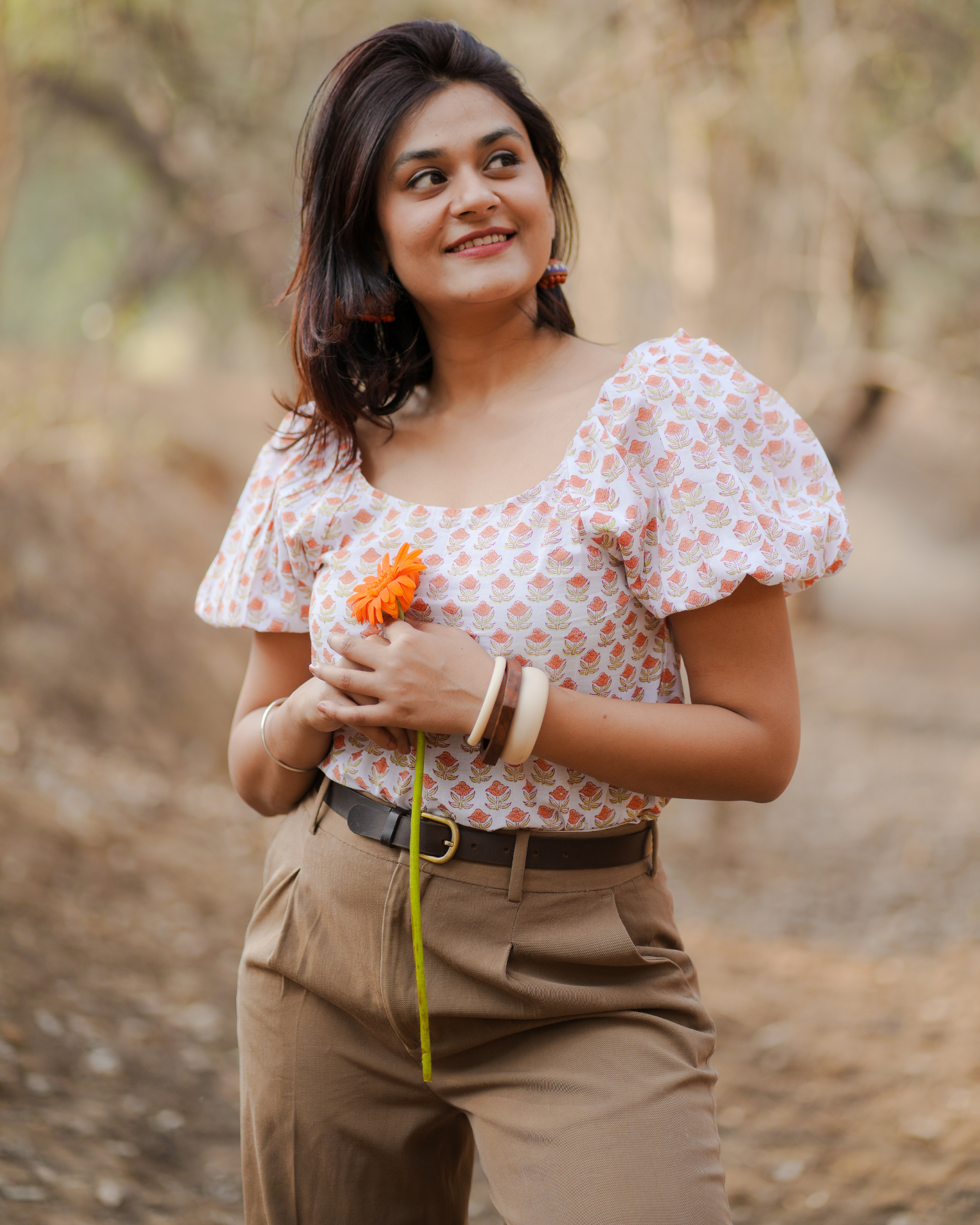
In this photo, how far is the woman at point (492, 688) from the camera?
1.42 metres

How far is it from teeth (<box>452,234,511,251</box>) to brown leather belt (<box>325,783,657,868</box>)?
806 millimetres

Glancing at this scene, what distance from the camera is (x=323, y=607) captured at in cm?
160

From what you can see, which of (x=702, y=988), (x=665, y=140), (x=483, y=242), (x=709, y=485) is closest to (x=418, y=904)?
(x=709, y=485)

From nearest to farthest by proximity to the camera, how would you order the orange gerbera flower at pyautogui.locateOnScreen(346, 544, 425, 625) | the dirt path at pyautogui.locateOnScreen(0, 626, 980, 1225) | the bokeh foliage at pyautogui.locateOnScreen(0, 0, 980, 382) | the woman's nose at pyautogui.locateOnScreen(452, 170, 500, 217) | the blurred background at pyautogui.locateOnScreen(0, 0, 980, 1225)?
the orange gerbera flower at pyautogui.locateOnScreen(346, 544, 425, 625) → the woman's nose at pyautogui.locateOnScreen(452, 170, 500, 217) → the dirt path at pyautogui.locateOnScreen(0, 626, 980, 1225) → the blurred background at pyautogui.locateOnScreen(0, 0, 980, 1225) → the bokeh foliage at pyautogui.locateOnScreen(0, 0, 980, 382)

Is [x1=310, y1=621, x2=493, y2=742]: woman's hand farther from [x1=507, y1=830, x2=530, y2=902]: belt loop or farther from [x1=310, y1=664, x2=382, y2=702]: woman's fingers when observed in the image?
[x1=507, y1=830, x2=530, y2=902]: belt loop

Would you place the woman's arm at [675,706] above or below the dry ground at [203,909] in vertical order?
above

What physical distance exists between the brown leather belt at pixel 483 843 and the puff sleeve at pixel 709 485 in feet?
1.11

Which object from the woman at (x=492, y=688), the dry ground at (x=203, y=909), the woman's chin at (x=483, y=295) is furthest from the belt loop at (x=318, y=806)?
the dry ground at (x=203, y=909)

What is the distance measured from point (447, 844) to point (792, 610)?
8246 mm

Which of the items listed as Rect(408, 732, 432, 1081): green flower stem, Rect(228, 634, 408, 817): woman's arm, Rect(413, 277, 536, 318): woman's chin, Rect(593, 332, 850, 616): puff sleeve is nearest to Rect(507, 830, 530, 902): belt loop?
Rect(408, 732, 432, 1081): green flower stem

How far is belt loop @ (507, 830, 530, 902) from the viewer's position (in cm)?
147

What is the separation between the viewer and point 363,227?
1.76m

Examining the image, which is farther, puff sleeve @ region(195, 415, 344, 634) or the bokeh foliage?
the bokeh foliage

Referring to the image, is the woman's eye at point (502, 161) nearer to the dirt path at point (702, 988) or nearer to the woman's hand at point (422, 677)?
the woman's hand at point (422, 677)
